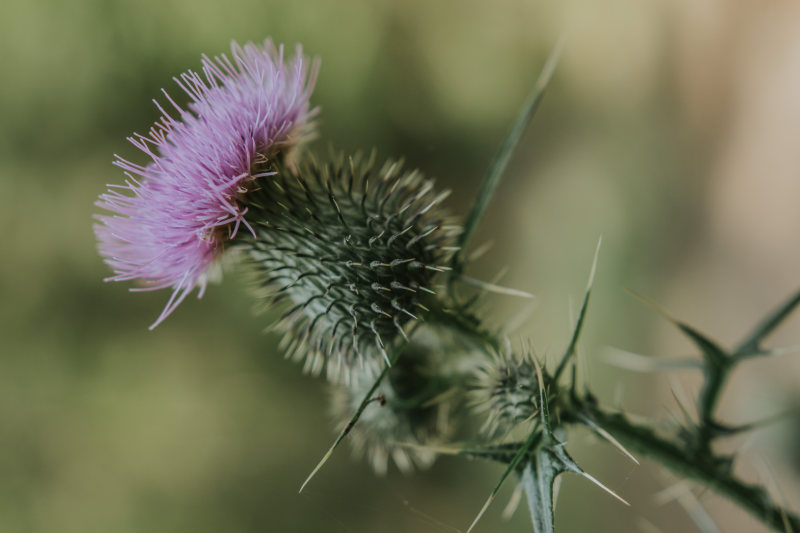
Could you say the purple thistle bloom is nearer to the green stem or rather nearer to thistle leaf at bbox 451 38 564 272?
thistle leaf at bbox 451 38 564 272

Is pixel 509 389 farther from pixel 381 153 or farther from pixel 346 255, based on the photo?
pixel 381 153

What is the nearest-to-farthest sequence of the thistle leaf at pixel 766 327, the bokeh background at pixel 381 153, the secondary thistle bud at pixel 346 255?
the thistle leaf at pixel 766 327, the secondary thistle bud at pixel 346 255, the bokeh background at pixel 381 153

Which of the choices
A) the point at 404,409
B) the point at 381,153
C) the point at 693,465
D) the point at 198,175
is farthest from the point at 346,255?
the point at 381,153

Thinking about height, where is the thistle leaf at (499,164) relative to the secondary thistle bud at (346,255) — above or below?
above

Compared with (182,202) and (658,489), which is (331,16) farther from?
(658,489)

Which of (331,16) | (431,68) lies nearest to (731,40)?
(431,68)

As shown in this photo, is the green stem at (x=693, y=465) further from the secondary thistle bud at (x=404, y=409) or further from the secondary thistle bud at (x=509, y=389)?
the secondary thistle bud at (x=404, y=409)

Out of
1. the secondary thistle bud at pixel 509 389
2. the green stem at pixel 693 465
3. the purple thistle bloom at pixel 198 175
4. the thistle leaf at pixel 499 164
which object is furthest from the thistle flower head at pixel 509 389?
the purple thistle bloom at pixel 198 175
